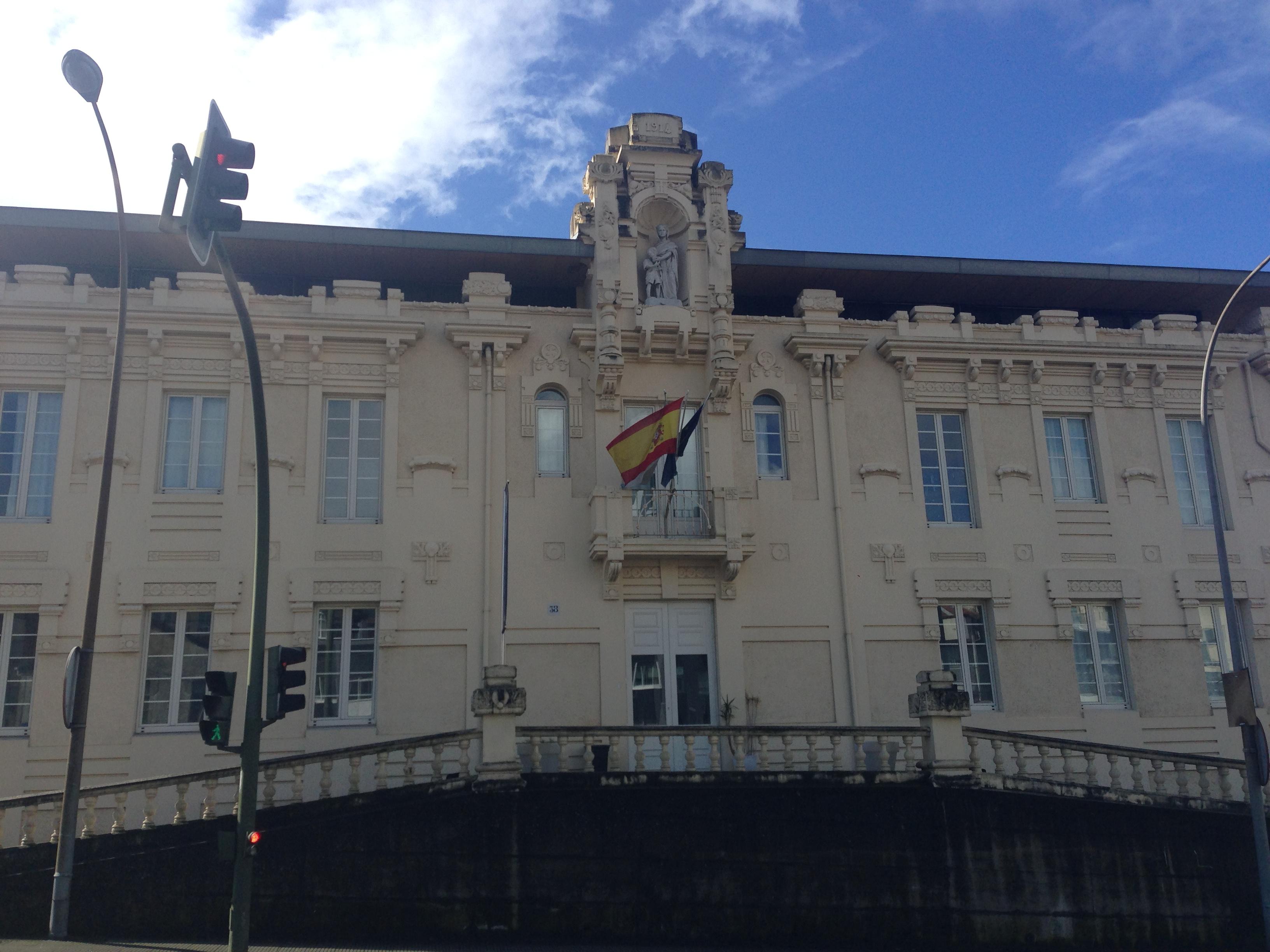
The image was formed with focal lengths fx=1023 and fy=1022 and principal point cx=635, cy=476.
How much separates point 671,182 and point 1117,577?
Result: 10.8 metres

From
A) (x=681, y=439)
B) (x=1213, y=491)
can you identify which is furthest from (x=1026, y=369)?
(x=681, y=439)

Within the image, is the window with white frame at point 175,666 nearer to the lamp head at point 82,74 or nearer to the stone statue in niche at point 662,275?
the lamp head at point 82,74

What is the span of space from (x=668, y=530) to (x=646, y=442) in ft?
5.54

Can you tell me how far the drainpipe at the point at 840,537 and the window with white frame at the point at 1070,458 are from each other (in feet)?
13.7

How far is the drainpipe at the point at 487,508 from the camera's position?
651 inches

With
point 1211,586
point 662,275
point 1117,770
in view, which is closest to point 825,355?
point 662,275

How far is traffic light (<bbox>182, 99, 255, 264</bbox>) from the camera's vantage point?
8781 mm

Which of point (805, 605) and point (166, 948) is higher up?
point (805, 605)

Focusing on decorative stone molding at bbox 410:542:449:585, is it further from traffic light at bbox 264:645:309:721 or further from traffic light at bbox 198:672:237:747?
traffic light at bbox 198:672:237:747

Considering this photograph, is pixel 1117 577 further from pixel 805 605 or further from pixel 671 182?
pixel 671 182

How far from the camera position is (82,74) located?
11.8 metres

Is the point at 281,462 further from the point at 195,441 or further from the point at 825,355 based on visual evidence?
the point at 825,355

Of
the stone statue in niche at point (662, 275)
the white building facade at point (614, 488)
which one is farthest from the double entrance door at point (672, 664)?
the stone statue in niche at point (662, 275)

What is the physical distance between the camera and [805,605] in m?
17.5
